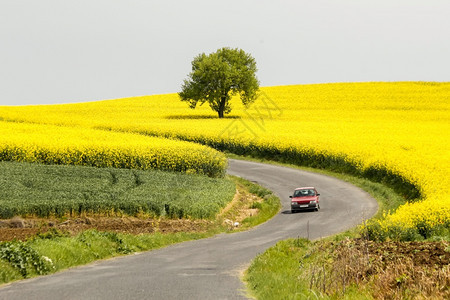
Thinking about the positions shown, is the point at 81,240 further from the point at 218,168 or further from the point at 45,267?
the point at 218,168

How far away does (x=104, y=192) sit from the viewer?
117 ft

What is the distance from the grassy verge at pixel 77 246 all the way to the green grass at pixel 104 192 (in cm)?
199

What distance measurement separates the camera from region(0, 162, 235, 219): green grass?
106 feet

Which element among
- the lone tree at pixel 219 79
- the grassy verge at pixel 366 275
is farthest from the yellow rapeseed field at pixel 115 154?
the lone tree at pixel 219 79

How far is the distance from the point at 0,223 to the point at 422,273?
851 inches

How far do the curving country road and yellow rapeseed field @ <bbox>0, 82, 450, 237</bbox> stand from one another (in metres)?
5.18

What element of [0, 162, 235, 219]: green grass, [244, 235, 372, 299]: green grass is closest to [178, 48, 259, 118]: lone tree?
[0, 162, 235, 219]: green grass

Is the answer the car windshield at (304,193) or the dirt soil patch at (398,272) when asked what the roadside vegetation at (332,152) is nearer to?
the dirt soil patch at (398,272)

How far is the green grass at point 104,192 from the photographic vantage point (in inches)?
1271

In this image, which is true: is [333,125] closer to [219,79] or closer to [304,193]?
[219,79]

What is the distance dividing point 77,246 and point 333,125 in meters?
63.1

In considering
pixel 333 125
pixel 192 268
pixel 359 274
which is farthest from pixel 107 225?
pixel 333 125

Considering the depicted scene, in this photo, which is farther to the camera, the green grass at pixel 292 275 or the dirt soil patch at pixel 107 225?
the dirt soil patch at pixel 107 225

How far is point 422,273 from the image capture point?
42.6ft
